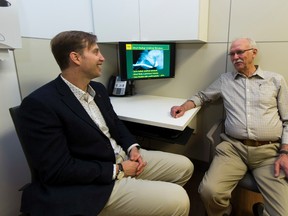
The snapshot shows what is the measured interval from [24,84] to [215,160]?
4.88ft

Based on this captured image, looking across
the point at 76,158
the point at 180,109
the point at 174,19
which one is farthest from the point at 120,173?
the point at 174,19

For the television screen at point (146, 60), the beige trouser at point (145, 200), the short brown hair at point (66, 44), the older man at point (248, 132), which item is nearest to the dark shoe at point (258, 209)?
the older man at point (248, 132)

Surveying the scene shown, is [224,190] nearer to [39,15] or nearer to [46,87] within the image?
[46,87]

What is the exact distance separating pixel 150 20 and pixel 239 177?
4.51ft

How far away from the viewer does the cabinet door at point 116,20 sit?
1.76 metres

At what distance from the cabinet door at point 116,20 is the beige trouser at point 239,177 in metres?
1.22

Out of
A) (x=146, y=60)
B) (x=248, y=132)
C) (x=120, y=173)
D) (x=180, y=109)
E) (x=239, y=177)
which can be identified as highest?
(x=146, y=60)

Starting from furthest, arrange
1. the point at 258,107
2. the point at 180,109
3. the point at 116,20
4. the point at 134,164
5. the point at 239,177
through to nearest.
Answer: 1. the point at 116,20
2. the point at 180,109
3. the point at 258,107
4. the point at 239,177
5. the point at 134,164

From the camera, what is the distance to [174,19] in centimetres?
163

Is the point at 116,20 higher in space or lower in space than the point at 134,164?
higher

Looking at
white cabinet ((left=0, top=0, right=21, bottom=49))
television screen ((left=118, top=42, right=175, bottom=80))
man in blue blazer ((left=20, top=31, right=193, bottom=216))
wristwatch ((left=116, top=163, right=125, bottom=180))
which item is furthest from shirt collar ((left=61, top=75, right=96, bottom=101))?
television screen ((left=118, top=42, right=175, bottom=80))

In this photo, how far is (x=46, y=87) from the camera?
1176 millimetres

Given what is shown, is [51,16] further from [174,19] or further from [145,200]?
[145,200]

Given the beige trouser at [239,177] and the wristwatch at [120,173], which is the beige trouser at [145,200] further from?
the beige trouser at [239,177]
